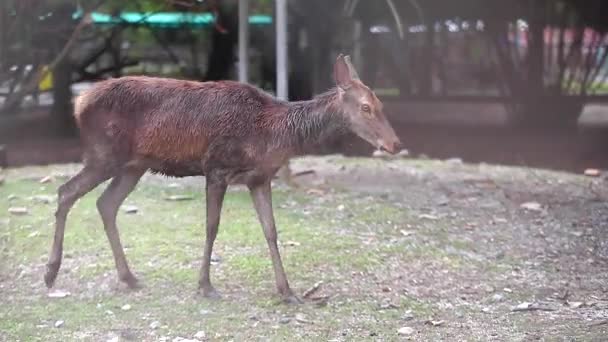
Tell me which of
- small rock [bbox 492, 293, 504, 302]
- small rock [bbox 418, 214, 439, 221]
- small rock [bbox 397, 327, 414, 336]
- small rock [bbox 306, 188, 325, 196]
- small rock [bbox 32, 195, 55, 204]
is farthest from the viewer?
small rock [bbox 306, 188, 325, 196]

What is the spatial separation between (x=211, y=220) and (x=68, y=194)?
94 cm

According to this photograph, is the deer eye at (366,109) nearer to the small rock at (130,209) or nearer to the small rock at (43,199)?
the small rock at (130,209)

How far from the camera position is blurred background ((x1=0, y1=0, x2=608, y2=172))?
14000mm

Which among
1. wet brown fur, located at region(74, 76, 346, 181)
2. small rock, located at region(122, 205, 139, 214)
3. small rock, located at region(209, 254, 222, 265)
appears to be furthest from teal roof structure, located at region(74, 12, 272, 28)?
wet brown fur, located at region(74, 76, 346, 181)

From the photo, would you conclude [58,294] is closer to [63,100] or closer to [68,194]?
[68,194]

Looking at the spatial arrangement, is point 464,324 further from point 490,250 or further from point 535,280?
point 490,250

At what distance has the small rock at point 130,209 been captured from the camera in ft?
27.7

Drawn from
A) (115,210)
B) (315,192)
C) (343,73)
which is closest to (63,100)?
(315,192)

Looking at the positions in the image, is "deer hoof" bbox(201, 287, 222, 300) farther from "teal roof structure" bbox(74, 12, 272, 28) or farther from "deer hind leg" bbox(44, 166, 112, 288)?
"teal roof structure" bbox(74, 12, 272, 28)

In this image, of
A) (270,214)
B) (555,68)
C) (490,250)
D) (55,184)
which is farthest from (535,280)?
(555,68)

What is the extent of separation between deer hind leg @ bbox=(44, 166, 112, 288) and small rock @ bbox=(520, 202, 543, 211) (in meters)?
4.62

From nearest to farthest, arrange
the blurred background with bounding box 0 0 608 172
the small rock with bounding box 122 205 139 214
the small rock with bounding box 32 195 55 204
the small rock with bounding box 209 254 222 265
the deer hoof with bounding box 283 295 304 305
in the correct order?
1. the deer hoof with bounding box 283 295 304 305
2. the small rock with bounding box 209 254 222 265
3. the small rock with bounding box 122 205 139 214
4. the small rock with bounding box 32 195 55 204
5. the blurred background with bounding box 0 0 608 172

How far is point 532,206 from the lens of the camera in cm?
922

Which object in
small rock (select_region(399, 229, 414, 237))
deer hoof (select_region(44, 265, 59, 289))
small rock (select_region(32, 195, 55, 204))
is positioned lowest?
small rock (select_region(399, 229, 414, 237))
